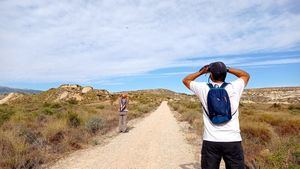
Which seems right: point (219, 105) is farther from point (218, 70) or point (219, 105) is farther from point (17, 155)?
point (17, 155)

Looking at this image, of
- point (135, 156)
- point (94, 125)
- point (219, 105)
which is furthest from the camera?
point (94, 125)

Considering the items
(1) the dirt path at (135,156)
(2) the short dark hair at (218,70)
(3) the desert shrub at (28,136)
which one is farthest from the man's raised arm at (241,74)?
(3) the desert shrub at (28,136)

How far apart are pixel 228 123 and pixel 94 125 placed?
13875mm

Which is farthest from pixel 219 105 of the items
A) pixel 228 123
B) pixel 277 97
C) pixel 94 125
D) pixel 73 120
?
pixel 277 97

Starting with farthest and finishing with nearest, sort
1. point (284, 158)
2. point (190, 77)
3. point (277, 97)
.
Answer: point (277, 97)
point (284, 158)
point (190, 77)

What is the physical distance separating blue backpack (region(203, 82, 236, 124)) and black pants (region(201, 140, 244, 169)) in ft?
1.02

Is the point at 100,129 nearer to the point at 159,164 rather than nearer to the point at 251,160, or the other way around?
the point at 159,164

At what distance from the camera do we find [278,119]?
18219 millimetres

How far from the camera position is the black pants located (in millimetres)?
4266

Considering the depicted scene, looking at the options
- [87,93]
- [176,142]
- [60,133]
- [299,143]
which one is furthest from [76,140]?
[87,93]

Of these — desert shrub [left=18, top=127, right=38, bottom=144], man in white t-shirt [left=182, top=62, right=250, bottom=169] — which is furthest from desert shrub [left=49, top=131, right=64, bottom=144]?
man in white t-shirt [left=182, top=62, right=250, bottom=169]

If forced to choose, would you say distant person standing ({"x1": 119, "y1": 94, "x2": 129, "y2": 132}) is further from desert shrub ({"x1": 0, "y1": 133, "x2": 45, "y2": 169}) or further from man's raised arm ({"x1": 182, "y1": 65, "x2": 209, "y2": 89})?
man's raised arm ({"x1": 182, "y1": 65, "x2": 209, "y2": 89})

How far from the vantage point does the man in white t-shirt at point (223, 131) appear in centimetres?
428

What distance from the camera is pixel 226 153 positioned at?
4.31 meters
